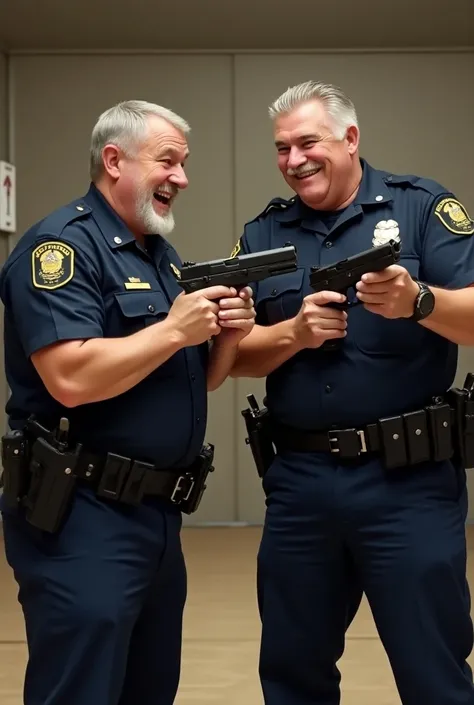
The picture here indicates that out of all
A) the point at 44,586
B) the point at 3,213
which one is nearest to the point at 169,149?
the point at 44,586

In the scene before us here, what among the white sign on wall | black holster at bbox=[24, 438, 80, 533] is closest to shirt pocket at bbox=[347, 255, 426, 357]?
black holster at bbox=[24, 438, 80, 533]

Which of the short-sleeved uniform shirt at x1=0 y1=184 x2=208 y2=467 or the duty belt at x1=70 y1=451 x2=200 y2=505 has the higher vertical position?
the short-sleeved uniform shirt at x1=0 y1=184 x2=208 y2=467

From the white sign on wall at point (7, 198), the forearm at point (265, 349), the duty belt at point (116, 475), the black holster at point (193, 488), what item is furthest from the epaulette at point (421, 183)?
the white sign on wall at point (7, 198)

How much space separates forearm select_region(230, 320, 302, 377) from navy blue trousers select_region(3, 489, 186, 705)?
0.42 metres

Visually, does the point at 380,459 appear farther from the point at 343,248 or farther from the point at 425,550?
the point at 343,248

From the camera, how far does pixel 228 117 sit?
538cm

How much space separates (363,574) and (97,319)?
33.3 inches

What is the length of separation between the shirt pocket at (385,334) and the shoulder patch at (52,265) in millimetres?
656

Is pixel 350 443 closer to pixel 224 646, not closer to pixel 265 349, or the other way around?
pixel 265 349

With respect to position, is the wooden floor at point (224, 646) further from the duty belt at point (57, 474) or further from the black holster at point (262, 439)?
the duty belt at point (57, 474)

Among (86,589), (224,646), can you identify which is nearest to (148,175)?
(86,589)

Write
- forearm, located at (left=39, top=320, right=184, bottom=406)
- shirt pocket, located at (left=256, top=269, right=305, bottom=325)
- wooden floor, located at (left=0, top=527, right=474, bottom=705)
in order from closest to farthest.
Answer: forearm, located at (left=39, top=320, right=184, bottom=406) → shirt pocket, located at (left=256, top=269, right=305, bottom=325) → wooden floor, located at (left=0, top=527, right=474, bottom=705)

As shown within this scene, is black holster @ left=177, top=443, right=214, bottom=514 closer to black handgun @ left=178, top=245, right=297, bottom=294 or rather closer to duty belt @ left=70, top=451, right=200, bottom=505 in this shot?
duty belt @ left=70, top=451, right=200, bottom=505

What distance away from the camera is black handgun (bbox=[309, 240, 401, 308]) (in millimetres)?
1739
